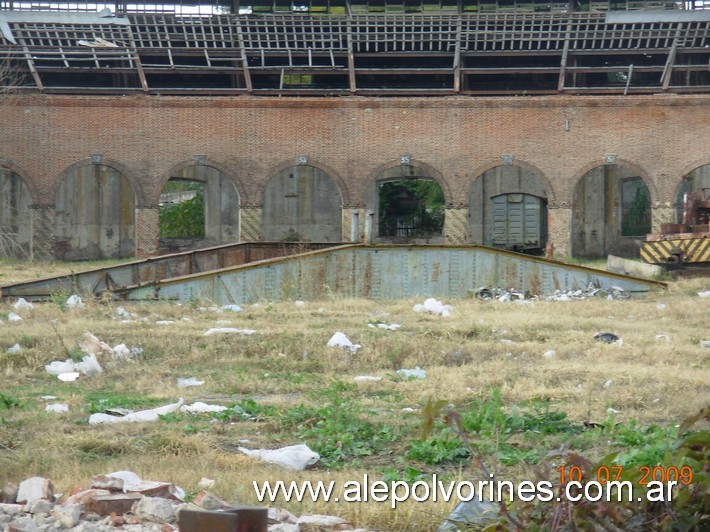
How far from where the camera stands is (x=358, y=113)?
32.2 metres

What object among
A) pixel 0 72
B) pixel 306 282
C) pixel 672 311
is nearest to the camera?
pixel 672 311

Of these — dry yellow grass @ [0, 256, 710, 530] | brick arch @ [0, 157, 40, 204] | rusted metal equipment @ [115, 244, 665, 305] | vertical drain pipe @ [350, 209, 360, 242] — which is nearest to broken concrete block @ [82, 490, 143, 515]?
dry yellow grass @ [0, 256, 710, 530]

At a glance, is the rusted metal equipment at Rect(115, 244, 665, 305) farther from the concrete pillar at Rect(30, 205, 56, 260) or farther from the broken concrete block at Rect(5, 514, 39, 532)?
the concrete pillar at Rect(30, 205, 56, 260)

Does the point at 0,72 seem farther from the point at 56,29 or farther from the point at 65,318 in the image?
the point at 65,318

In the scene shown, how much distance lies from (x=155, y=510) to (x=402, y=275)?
14801 mm

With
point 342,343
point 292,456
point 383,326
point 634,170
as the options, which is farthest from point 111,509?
point 634,170

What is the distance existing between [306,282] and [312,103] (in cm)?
1397

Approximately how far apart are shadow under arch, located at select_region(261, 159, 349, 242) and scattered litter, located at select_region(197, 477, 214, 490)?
2968 centimetres

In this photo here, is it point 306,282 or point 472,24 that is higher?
point 472,24

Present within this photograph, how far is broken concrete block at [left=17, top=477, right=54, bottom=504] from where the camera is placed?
18.4ft

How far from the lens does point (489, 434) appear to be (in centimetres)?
787

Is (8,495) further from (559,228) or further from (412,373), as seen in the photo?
(559,228)

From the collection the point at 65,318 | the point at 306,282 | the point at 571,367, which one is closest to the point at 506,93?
the point at 306,282

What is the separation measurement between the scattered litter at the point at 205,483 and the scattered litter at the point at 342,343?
634cm
